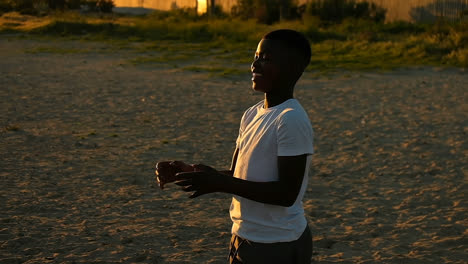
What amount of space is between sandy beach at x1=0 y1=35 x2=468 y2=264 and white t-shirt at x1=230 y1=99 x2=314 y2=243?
2079 mm

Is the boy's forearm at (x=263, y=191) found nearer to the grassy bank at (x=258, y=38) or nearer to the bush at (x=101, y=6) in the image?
the grassy bank at (x=258, y=38)

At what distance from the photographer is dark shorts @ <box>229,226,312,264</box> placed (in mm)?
2102

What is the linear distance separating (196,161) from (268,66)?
4.64 meters

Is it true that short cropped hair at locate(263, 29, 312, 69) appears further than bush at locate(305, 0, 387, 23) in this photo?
No

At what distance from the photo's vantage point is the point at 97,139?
7535 mm

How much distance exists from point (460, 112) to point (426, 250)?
5.33 m

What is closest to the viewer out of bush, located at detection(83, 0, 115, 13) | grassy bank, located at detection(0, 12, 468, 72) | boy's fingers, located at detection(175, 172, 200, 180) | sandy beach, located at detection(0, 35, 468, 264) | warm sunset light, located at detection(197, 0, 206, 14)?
boy's fingers, located at detection(175, 172, 200, 180)

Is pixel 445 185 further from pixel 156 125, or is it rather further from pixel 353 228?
pixel 156 125

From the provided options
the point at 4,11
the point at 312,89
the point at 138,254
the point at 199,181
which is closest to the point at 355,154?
the point at 138,254

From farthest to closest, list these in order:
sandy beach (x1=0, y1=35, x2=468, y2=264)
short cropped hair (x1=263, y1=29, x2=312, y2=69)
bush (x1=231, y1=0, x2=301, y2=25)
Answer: bush (x1=231, y1=0, x2=301, y2=25) → sandy beach (x1=0, y1=35, x2=468, y2=264) → short cropped hair (x1=263, y1=29, x2=312, y2=69)

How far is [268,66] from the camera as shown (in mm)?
2086

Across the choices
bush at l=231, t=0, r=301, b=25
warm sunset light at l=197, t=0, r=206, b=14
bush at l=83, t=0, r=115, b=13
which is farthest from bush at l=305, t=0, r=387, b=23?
bush at l=83, t=0, r=115, b=13

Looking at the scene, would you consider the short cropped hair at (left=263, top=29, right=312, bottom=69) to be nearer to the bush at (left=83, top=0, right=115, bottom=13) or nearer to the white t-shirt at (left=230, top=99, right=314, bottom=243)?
the white t-shirt at (left=230, top=99, right=314, bottom=243)

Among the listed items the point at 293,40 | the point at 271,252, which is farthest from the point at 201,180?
the point at 293,40
